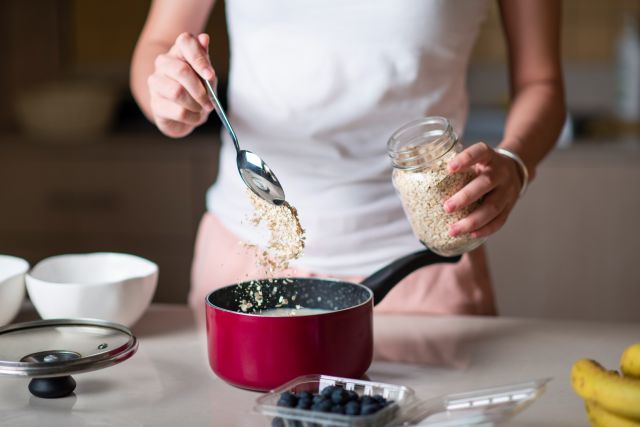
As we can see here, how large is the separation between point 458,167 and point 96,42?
2083 millimetres

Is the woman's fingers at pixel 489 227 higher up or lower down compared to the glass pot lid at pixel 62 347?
higher up

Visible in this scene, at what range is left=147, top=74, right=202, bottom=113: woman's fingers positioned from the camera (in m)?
0.90

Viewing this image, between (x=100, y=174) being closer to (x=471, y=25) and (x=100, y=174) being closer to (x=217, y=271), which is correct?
(x=217, y=271)

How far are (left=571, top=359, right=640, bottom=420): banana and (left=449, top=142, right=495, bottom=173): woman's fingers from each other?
0.23m

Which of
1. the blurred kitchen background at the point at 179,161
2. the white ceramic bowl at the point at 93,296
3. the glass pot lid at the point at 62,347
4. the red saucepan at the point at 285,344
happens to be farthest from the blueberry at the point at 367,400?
the blurred kitchen background at the point at 179,161

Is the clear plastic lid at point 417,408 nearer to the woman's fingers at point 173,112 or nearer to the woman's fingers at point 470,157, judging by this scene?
the woman's fingers at point 470,157

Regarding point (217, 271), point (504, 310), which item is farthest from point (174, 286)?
point (217, 271)

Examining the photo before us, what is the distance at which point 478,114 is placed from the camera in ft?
7.83

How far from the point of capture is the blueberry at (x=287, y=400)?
2.20ft

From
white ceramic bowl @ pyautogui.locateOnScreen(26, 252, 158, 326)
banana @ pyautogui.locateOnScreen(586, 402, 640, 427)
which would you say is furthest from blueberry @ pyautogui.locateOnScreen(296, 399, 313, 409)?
white ceramic bowl @ pyautogui.locateOnScreen(26, 252, 158, 326)

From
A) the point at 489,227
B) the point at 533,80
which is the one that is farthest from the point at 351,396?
the point at 533,80

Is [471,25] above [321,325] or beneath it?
above

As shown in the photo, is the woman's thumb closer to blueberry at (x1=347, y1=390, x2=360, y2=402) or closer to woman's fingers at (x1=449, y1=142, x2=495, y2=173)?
woman's fingers at (x1=449, y1=142, x2=495, y2=173)

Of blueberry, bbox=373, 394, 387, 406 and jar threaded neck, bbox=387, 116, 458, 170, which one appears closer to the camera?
blueberry, bbox=373, 394, 387, 406
